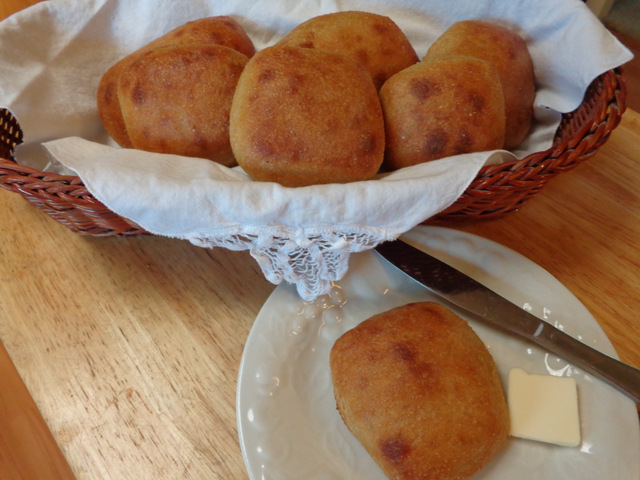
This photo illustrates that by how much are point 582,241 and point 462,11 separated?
1.56ft

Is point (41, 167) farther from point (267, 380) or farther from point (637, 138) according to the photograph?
point (637, 138)

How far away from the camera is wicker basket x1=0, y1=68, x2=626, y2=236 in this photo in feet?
1.93

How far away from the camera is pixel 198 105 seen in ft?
2.23

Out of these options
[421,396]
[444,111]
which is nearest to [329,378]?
[421,396]

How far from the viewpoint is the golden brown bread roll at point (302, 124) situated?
1.98 feet

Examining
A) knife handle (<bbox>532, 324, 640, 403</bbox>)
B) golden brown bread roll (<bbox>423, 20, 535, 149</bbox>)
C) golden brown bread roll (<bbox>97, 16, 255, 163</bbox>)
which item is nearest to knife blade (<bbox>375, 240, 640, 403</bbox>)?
knife handle (<bbox>532, 324, 640, 403</bbox>)

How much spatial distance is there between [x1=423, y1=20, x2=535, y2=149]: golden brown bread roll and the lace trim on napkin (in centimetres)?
39

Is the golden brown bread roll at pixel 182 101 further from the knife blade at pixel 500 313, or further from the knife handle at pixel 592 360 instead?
the knife handle at pixel 592 360

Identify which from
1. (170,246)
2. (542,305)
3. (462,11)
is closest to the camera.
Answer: (542,305)

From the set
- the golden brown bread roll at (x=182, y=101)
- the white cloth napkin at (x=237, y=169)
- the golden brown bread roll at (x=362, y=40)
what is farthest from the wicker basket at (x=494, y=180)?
the golden brown bread roll at (x=362, y=40)

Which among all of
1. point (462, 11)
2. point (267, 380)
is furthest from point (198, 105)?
point (462, 11)

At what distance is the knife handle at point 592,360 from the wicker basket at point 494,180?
0.19m

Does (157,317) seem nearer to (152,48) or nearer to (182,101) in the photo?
(182,101)

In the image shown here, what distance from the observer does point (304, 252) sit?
1.92 ft
